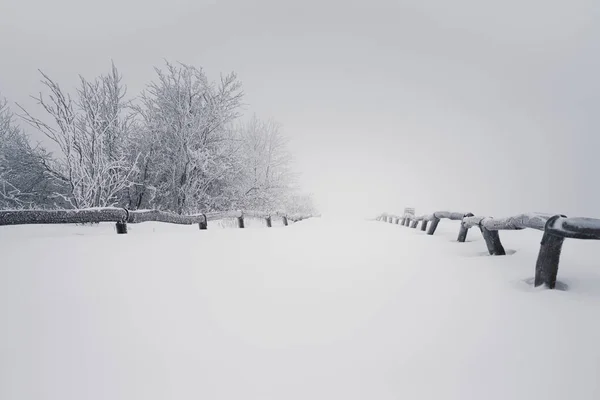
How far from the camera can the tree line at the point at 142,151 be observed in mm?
6488

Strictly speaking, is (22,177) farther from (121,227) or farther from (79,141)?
(121,227)

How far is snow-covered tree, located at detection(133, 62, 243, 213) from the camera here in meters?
9.44


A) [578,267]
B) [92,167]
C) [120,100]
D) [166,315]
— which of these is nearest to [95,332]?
[166,315]

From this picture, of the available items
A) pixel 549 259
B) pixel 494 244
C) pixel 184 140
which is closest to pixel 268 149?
pixel 184 140

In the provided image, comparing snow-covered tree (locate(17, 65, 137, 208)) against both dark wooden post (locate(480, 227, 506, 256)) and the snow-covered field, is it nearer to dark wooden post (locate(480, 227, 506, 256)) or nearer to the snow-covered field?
the snow-covered field

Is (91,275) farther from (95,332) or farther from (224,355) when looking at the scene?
(224,355)

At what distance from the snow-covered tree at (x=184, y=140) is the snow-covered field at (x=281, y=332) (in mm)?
7303

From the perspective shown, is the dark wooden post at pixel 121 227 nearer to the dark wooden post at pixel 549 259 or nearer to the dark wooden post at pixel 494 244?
the dark wooden post at pixel 549 259

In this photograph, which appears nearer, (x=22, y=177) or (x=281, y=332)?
(x=281, y=332)

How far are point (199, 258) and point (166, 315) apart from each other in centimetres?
118

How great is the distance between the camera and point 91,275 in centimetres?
197

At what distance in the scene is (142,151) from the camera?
9.55m

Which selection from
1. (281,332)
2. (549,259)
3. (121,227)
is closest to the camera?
(281,332)

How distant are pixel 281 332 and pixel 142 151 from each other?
1008 centimetres
